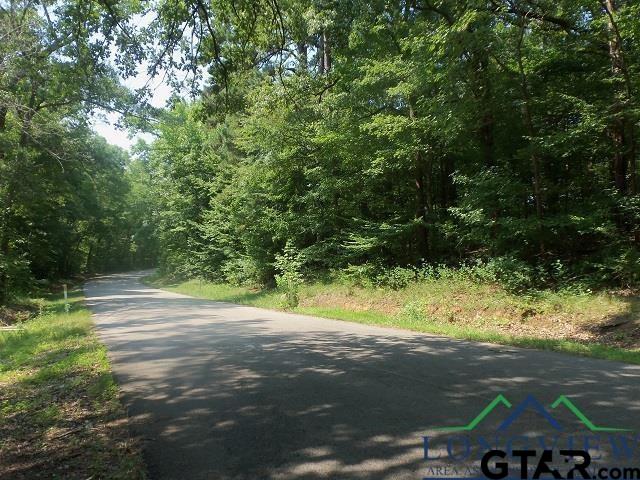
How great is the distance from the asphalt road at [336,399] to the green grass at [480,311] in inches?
42.3

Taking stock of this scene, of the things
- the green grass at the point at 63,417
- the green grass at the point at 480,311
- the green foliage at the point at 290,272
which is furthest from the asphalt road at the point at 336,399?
the green foliage at the point at 290,272

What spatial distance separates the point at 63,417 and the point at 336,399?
10.4 feet

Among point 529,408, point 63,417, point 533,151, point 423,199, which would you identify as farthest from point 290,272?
point 529,408

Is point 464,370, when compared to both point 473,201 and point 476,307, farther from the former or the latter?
point 473,201

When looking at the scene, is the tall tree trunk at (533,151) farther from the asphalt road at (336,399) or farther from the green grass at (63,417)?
the green grass at (63,417)

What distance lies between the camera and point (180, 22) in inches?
312

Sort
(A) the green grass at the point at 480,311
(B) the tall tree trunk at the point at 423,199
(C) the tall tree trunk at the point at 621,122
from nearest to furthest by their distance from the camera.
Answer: (A) the green grass at the point at 480,311, (C) the tall tree trunk at the point at 621,122, (B) the tall tree trunk at the point at 423,199

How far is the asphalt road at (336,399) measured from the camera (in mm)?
3793

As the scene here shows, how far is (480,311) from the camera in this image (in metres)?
11.9

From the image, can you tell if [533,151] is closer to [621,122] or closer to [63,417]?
[621,122]

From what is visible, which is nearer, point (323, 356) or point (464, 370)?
point (464, 370)

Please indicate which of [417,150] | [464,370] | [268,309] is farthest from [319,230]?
[464,370]

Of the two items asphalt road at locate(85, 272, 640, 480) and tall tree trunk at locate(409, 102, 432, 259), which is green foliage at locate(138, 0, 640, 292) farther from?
asphalt road at locate(85, 272, 640, 480)

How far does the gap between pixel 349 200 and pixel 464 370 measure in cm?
1320
